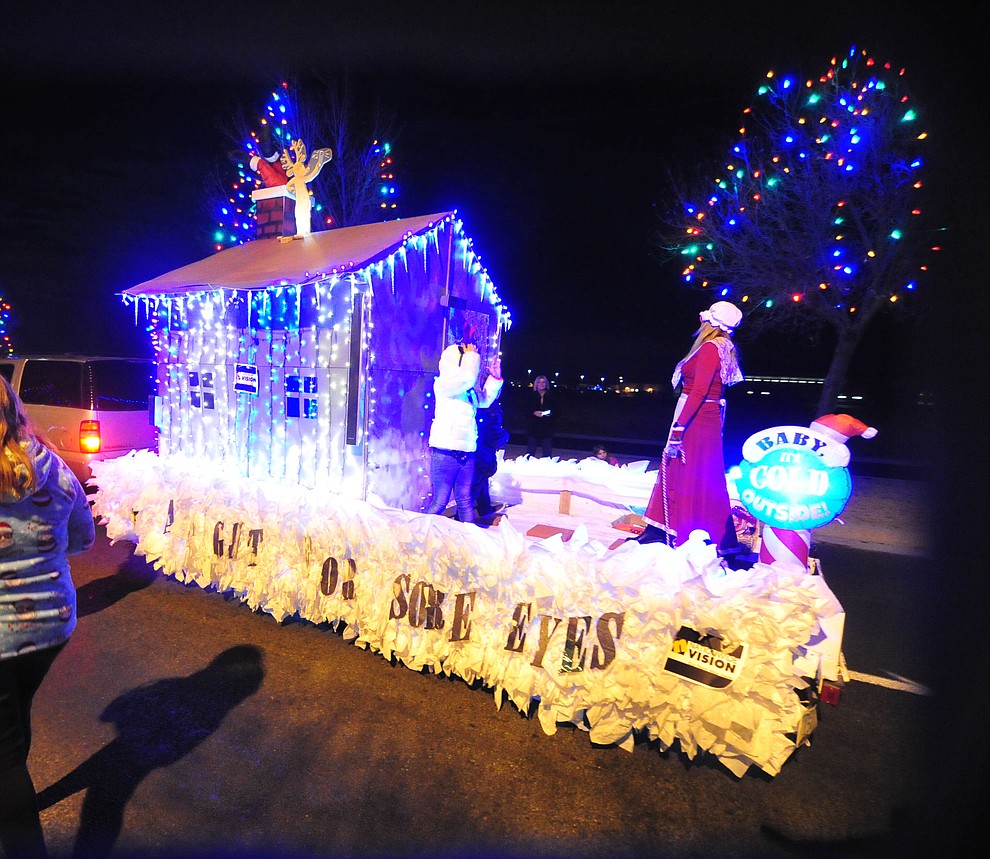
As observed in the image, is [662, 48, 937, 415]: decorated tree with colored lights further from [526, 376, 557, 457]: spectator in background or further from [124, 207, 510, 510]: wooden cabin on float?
[124, 207, 510, 510]: wooden cabin on float

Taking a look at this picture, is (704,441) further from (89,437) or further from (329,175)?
(329,175)

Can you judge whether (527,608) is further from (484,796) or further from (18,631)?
(18,631)

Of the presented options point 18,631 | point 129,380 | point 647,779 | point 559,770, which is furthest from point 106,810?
point 129,380

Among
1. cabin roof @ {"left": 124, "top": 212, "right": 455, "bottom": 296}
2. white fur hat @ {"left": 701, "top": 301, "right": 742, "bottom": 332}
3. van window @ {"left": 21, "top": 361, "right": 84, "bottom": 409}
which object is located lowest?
van window @ {"left": 21, "top": 361, "right": 84, "bottom": 409}

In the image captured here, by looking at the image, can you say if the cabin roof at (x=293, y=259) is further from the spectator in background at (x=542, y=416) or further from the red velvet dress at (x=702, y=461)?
the spectator in background at (x=542, y=416)

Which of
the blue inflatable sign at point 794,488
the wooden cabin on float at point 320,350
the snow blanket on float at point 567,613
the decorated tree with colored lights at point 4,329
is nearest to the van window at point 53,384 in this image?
the wooden cabin on float at point 320,350

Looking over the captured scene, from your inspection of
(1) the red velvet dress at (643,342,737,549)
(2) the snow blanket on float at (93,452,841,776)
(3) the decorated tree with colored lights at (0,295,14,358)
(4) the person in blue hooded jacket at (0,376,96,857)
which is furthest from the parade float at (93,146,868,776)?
(3) the decorated tree with colored lights at (0,295,14,358)

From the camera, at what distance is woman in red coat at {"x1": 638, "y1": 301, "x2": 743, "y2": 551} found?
4078mm

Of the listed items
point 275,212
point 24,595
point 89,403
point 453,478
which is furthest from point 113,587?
point 275,212

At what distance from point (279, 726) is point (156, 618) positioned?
6.44 ft

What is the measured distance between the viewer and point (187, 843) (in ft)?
7.60

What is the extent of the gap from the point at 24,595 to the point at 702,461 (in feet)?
12.5

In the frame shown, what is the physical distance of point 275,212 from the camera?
265 inches

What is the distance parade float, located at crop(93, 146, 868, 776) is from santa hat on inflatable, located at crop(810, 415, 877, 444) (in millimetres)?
69
